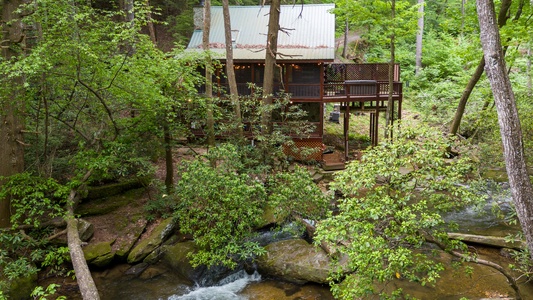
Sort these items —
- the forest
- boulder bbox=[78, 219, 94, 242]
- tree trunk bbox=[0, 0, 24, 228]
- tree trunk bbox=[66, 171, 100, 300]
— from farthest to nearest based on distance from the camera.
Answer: boulder bbox=[78, 219, 94, 242]
tree trunk bbox=[0, 0, 24, 228]
tree trunk bbox=[66, 171, 100, 300]
the forest

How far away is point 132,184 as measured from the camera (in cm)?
1200

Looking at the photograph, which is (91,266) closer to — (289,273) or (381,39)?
(289,273)

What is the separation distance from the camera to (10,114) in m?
8.38

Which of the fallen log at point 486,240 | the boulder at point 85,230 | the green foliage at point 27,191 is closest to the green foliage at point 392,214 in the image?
the fallen log at point 486,240

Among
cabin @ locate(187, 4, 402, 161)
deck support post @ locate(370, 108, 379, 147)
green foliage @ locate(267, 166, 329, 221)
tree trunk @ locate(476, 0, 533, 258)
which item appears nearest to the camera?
tree trunk @ locate(476, 0, 533, 258)

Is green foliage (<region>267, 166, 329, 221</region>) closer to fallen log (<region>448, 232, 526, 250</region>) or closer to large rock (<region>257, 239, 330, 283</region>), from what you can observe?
large rock (<region>257, 239, 330, 283</region>)

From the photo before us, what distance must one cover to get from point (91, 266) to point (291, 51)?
11968 mm

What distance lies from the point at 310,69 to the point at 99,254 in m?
11.8

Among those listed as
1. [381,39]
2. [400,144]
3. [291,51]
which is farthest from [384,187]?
[291,51]

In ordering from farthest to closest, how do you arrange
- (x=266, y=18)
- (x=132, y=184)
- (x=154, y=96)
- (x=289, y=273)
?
(x=266, y=18), (x=132, y=184), (x=154, y=96), (x=289, y=273)

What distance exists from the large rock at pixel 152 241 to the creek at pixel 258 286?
35 centimetres

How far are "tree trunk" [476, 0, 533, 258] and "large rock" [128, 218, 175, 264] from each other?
840cm

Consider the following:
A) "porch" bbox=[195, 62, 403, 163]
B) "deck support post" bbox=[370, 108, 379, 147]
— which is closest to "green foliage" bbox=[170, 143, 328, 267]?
"porch" bbox=[195, 62, 403, 163]

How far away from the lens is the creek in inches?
305
